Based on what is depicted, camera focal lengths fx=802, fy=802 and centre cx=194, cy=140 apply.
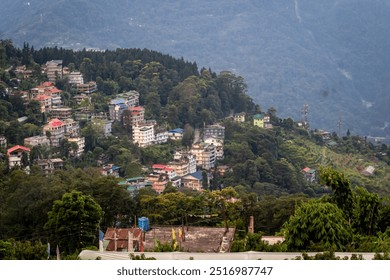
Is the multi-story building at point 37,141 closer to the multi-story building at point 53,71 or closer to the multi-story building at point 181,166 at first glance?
the multi-story building at point 181,166

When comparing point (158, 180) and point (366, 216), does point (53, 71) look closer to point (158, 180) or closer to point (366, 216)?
point (158, 180)

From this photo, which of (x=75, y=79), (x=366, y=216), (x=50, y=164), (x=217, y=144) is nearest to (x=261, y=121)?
(x=217, y=144)

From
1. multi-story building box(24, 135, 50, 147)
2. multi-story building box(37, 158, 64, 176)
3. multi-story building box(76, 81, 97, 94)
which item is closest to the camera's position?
multi-story building box(37, 158, 64, 176)

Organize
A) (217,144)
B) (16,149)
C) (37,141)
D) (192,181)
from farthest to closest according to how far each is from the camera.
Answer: (217,144)
(37,141)
(192,181)
(16,149)

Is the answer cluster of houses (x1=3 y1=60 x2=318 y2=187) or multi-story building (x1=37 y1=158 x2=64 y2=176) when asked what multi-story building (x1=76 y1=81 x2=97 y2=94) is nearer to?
cluster of houses (x1=3 y1=60 x2=318 y2=187)

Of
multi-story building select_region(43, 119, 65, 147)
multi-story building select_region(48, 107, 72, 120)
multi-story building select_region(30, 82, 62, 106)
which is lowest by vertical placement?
multi-story building select_region(43, 119, 65, 147)

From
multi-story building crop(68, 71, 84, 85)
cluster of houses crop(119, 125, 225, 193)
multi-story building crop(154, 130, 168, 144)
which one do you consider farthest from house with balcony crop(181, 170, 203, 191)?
multi-story building crop(68, 71, 84, 85)
